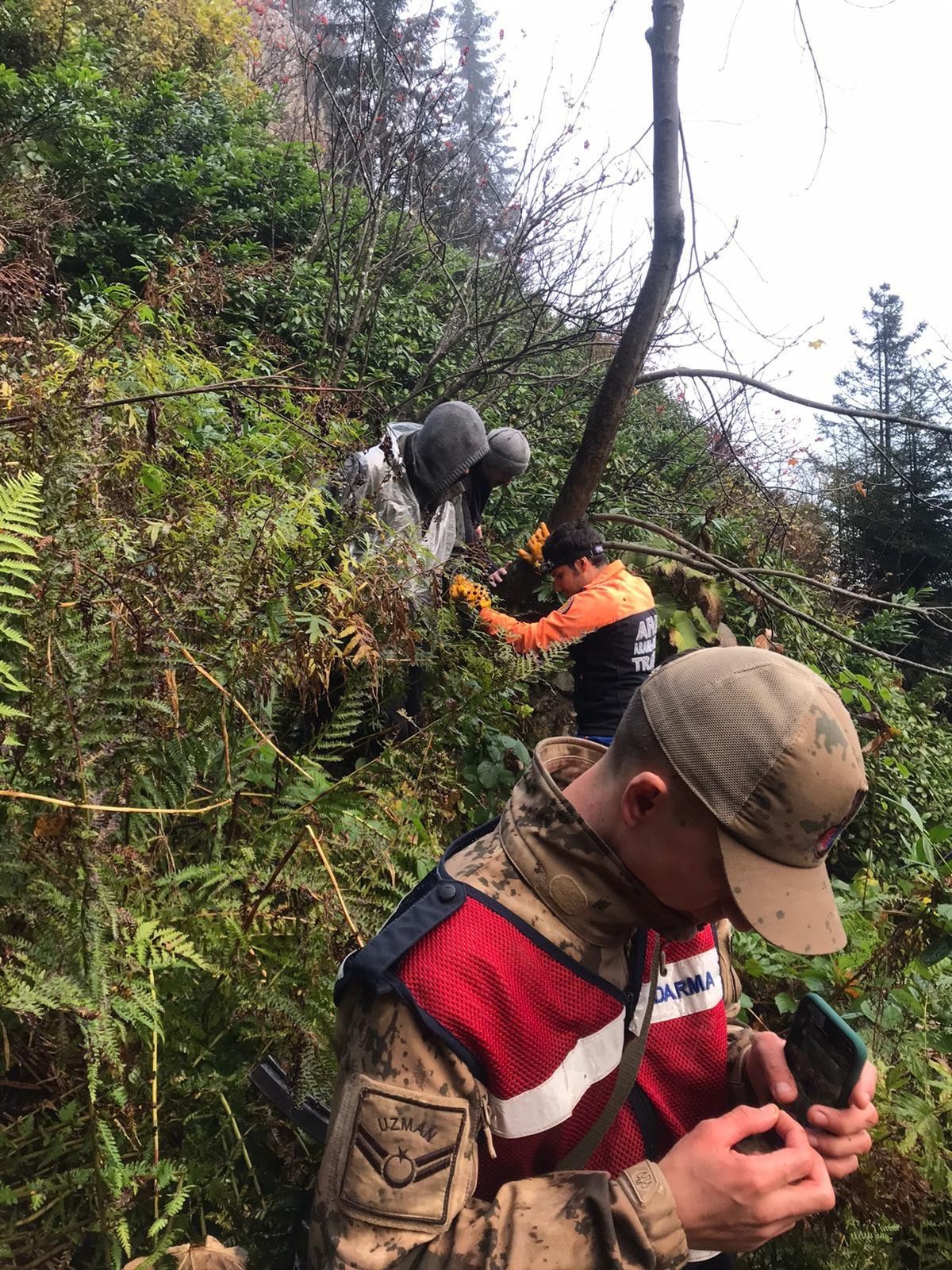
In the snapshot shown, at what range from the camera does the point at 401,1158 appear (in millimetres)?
1025

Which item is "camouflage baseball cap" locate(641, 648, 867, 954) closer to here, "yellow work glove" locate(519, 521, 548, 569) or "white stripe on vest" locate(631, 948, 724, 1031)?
"white stripe on vest" locate(631, 948, 724, 1031)

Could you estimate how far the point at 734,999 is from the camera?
1.73 meters

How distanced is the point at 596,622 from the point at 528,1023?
3.23 m

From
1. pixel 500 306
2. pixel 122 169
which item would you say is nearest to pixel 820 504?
pixel 500 306

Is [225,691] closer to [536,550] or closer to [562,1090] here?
[562,1090]

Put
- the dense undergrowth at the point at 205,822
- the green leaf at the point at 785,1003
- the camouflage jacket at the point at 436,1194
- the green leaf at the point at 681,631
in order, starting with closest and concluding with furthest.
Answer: the camouflage jacket at the point at 436,1194 < the dense undergrowth at the point at 205,822 < the green leaf at the point at 785,1003 < the green leaf at the point at 681,631

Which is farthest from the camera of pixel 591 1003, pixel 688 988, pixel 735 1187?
pixel 688 988

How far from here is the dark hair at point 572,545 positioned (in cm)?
434

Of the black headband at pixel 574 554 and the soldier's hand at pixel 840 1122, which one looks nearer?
the soldier's hand at pixel 840 1122

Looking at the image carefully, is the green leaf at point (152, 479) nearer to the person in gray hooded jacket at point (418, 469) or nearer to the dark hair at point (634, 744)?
the person in gray hooded jacket at point (418, 469)

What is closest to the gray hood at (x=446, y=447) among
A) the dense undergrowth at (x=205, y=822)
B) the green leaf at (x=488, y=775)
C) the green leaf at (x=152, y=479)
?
the dense undergrowth at (x=205, y=822)

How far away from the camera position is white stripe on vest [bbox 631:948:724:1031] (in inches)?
56.1

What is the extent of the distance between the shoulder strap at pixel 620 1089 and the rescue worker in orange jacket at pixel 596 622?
Result: 2905 mm

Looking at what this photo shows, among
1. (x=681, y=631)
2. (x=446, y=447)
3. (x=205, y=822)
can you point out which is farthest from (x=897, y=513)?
(x=205, y=822)
